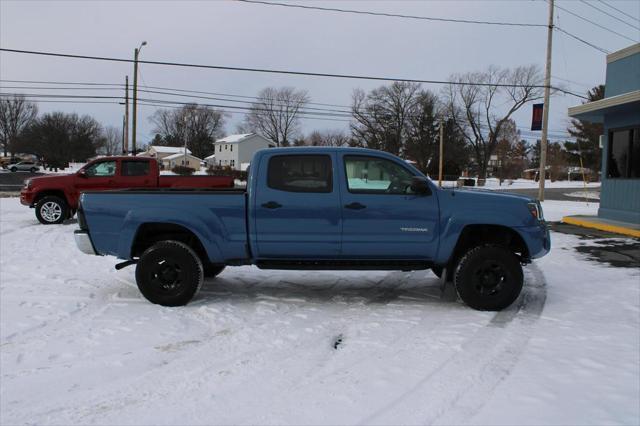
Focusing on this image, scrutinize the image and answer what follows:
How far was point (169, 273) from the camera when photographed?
18.9 ft

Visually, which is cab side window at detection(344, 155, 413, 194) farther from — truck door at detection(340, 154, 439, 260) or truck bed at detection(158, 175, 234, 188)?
truck bed at detection(158, 175, 234, 188)

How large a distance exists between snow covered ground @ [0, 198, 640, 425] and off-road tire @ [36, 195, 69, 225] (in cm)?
652

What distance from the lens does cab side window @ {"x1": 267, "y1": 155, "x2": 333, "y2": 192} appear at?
5723 millimetres

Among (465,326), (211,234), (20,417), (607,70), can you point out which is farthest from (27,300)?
(607,70)

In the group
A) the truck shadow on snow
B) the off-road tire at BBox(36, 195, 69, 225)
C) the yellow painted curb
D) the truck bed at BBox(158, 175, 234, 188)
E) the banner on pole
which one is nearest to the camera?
the truck shadow on snow

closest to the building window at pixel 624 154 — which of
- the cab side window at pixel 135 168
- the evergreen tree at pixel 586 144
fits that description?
the cab side window at pixel 135 168

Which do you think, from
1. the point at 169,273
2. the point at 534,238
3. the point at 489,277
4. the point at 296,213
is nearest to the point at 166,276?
the point at 169,273

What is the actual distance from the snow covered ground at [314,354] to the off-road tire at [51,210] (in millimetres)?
6518

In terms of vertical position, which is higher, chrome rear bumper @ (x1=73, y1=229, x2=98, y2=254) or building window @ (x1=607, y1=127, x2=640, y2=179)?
building window @ (x1=607, y1=127, x2=640, y2=179)

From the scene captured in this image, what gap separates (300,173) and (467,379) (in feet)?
9.75

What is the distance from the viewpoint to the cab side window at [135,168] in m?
13.3

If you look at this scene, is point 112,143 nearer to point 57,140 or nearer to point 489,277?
point 57,140

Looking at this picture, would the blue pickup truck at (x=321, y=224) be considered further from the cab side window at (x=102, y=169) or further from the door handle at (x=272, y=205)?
the cab side window at (x=102, y=169)

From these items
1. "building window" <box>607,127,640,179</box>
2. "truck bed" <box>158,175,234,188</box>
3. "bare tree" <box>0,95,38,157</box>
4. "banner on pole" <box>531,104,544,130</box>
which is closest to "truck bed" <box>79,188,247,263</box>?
"truck bed" <box>158,175,234,188</box>
